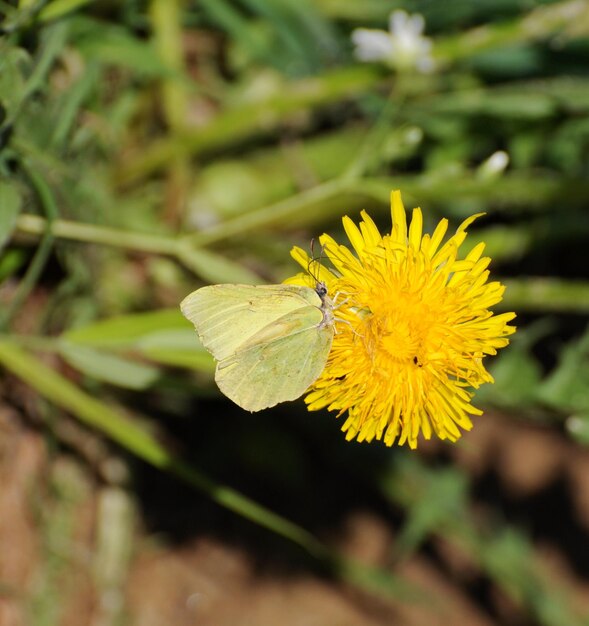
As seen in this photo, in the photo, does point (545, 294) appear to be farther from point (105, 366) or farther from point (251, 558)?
point (251, 558)

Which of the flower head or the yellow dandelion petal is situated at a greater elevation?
the yellow dandelion petal

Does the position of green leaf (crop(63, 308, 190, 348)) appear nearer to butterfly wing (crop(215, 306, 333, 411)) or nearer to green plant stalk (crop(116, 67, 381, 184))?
butterfly wing (crop(215, 306, 333, 411))

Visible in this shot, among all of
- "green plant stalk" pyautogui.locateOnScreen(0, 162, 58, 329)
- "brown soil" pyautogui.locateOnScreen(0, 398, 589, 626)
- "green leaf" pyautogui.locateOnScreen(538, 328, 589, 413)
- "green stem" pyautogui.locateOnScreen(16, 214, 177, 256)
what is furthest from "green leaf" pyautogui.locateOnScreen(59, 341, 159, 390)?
"green leaf" pyautogui.locateOnScreen(538, 328, 589, 413)

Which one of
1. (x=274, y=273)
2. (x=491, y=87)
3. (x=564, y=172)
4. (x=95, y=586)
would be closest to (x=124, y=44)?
(x=274, y=273)

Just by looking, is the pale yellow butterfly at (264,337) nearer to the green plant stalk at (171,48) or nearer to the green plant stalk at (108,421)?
the green plant stalk at (108,421)

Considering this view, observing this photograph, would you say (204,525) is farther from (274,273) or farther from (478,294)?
(478,294)

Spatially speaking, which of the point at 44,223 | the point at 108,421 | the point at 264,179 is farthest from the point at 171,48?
the point at 108,421
